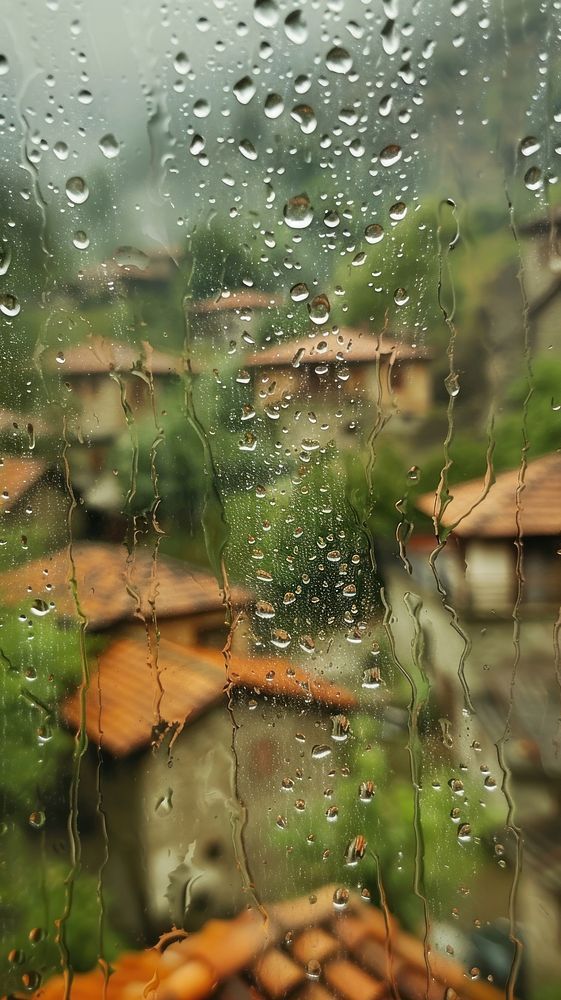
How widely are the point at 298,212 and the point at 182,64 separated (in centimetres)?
17

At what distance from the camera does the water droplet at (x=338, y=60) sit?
1.81ft

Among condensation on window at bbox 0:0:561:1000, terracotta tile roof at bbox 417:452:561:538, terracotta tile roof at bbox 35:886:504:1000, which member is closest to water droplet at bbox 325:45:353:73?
condensation on window at bbox 0:0:561:1000

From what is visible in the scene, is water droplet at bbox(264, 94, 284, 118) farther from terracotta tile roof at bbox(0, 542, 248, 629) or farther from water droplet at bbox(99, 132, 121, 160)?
terracotta tile roof at bbox(0, 542, 248, 629)

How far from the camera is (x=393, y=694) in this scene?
61 cm

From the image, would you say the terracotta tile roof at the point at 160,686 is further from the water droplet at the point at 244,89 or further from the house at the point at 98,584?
the water droplet at the point at 244,89

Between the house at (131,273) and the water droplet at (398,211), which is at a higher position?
the water droplet at (398,211)

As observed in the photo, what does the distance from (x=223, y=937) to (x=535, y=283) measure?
0.76 m

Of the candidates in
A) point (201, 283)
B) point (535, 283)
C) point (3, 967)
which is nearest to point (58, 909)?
point (3, 967)

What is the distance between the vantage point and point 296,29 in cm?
55

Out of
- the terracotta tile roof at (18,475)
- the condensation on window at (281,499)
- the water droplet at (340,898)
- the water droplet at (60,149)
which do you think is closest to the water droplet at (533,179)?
the condensation on window at (281,499)

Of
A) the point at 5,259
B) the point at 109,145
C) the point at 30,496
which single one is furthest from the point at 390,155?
the point at 30,496

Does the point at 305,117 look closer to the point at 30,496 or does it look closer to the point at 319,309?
the point at 319,309

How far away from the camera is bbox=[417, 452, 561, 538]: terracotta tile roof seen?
0.60m

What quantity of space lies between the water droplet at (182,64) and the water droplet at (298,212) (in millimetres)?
154
